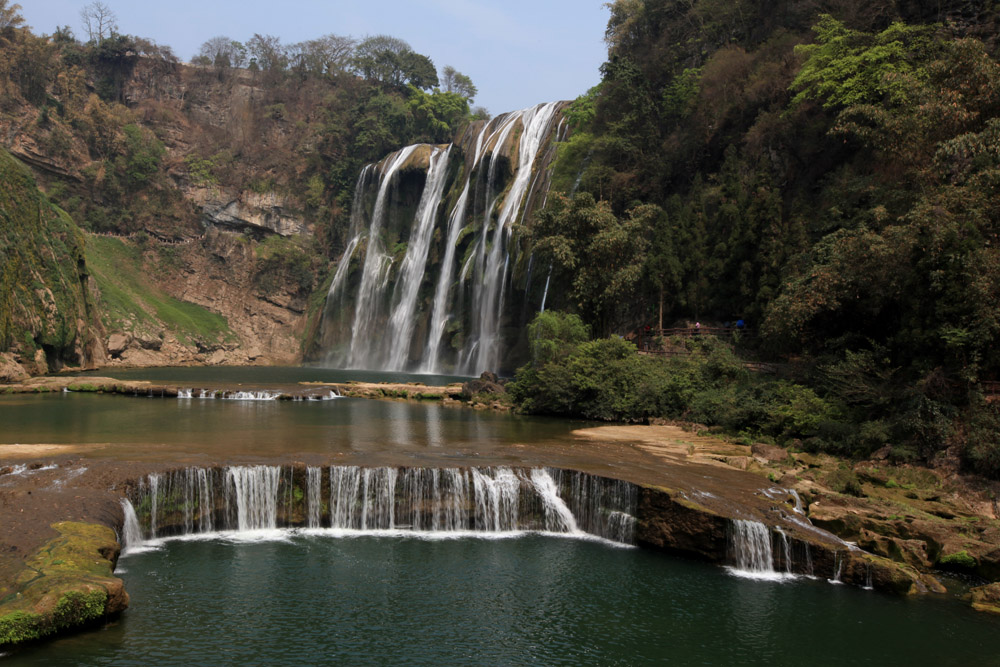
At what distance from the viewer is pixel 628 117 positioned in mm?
38906

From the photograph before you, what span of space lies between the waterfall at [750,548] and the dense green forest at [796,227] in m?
6.12

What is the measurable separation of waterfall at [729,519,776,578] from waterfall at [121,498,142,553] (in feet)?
37.6

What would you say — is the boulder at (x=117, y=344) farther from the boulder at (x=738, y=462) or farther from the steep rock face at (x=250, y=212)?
the boulder at (x=738, y=462)

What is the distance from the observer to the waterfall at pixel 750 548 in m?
13.2

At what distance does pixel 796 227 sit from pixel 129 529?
2348 cm

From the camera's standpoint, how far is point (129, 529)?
1322 centimetres

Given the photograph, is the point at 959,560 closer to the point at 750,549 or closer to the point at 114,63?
the point at 750,549

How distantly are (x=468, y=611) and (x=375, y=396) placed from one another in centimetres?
2491

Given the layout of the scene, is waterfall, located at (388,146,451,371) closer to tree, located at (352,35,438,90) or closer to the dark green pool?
tree, located at (352,35,438,90)

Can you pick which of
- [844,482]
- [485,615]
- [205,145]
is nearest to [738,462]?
[844,482]

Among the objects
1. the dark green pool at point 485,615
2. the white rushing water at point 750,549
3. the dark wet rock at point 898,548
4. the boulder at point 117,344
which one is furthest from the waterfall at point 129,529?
the boulder at point 117,344

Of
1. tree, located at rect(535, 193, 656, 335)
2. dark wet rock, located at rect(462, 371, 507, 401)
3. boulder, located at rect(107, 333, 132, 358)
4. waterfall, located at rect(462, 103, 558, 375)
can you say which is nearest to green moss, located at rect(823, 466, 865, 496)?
tree, located at rect(535, 193, 656, 335)

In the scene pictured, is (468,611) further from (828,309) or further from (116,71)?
(116,71)

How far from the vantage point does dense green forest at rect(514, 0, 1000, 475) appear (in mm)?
17250
